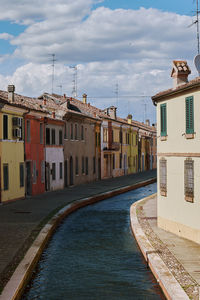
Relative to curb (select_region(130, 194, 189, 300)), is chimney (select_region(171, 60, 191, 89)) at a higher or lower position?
higher

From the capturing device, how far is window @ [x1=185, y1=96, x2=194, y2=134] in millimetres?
18047

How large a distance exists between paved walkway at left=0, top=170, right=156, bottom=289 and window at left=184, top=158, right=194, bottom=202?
5962mm

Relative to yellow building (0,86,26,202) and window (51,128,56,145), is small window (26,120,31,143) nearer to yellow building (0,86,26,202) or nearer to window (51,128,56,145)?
yellow building (0,86,26,202)

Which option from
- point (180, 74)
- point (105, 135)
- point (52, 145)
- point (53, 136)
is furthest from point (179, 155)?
point (105, 135)

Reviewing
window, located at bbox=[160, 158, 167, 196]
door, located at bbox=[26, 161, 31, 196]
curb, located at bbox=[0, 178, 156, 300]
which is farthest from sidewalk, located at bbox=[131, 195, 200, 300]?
door, located at bbox=[26, 161, 31, 196]

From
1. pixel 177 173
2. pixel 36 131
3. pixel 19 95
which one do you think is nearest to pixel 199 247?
pixel 177 173

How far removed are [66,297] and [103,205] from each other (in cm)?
2023

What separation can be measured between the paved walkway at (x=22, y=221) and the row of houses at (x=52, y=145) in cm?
154

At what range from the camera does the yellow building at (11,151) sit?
30109 mm

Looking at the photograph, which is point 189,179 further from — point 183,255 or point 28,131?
point 28,131

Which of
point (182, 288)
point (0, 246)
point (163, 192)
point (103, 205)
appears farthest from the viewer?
point (103, 205)

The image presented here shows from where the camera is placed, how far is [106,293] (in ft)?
A: 44.0

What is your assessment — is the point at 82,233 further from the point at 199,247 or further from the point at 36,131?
the point at 36,131

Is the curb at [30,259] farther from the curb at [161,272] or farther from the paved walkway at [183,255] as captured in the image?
the paved walkway at [183,255]
